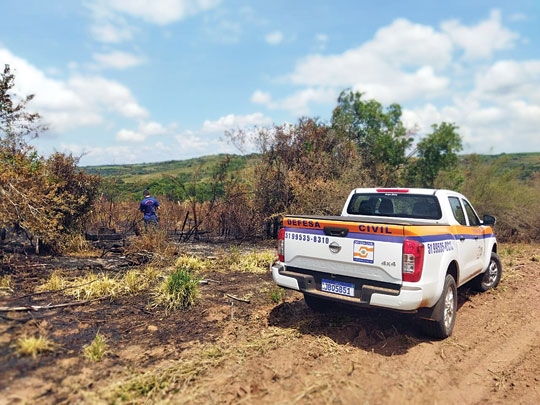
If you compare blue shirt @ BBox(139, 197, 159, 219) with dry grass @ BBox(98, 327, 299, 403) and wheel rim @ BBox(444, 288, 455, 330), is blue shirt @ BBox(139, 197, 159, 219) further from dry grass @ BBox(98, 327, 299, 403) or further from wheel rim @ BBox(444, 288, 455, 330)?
wheel rim @ BBox(444, 288, 455, 330)

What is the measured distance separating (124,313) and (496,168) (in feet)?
56.2

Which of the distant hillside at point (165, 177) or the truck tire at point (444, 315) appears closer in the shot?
the truck tire at point (444, 315)

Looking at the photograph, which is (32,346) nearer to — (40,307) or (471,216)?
(40,307)

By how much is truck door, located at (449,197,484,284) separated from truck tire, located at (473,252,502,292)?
30.6 inches

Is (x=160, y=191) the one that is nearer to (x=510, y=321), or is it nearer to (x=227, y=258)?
(x=227, y=258)

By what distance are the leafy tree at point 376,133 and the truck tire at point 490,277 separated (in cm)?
1056

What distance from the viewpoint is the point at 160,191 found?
581 inches

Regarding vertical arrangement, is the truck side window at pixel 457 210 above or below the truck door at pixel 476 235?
above

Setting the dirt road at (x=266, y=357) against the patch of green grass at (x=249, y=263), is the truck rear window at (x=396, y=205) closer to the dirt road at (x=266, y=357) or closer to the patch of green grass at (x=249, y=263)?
the dirt road at (x=266, y=357)

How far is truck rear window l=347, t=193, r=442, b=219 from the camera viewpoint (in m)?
5.83

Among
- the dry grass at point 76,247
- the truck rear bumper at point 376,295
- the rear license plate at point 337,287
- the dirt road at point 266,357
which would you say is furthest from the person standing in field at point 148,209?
the rear license plate at point 337,287

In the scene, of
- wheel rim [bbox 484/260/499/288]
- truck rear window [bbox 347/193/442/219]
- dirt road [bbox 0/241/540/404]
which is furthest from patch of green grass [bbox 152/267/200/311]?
wheel rim [bbox 484/260/499/288]

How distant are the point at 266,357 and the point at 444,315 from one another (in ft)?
7.70

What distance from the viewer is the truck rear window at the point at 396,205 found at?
5.83 meters
